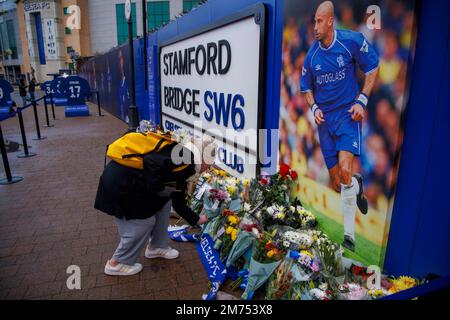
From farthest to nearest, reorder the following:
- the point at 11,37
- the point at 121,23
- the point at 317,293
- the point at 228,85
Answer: the point at 11,37 → the point at 121,23 → the point at 228,85 → the point at 317,293

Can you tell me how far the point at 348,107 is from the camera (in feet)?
8.46

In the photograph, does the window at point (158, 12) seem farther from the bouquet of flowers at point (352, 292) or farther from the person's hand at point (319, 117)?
the bouquet of flowers at point (352, 292)

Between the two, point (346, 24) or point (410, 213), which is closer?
point (410, 213)

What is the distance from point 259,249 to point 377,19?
1.96 metres

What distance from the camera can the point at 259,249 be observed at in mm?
2719

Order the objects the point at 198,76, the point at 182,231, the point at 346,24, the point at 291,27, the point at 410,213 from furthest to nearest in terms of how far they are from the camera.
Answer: the point at 198,76 < the point at 182,231 < the point at 291,27 < the point at 346,24 < the point at 410,213

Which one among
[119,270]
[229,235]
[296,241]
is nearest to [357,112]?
[296,241]

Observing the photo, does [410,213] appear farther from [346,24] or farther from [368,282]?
[346,24]

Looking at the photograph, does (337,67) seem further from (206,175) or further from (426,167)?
(206,175)

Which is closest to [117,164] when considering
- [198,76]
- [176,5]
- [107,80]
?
[198,76]

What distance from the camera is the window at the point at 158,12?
3281 centimetres

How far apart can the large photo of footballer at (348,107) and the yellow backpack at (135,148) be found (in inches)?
50.4

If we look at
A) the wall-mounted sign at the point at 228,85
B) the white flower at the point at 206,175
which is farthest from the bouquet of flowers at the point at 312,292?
the white flower at the point at 206,175

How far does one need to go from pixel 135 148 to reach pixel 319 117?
1.64 meters
